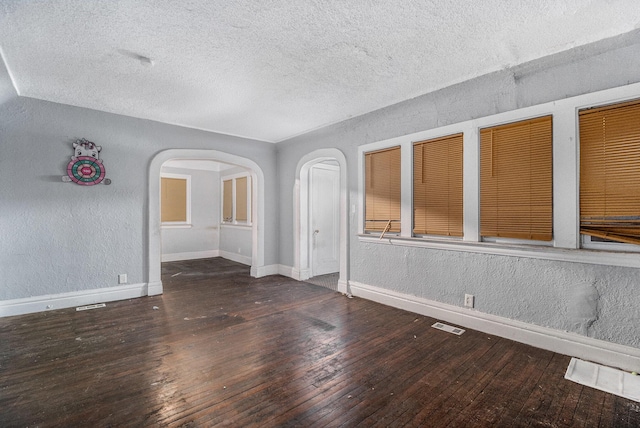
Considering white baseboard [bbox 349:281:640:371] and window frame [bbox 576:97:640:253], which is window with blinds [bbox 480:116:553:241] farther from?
white baseboard [bbox 349:281:640:371]

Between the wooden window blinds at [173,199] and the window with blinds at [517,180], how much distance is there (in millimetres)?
7118

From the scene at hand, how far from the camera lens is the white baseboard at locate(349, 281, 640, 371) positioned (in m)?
2.39

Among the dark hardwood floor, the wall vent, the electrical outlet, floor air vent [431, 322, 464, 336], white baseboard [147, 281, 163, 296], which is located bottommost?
the dark hardwood floor

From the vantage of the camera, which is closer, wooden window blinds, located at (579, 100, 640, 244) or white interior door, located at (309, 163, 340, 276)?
wooden window blinds, located at (579, 100, 640, 244)

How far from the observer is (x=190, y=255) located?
312 inches

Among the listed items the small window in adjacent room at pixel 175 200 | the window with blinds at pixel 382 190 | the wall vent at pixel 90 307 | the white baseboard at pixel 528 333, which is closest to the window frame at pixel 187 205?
the small window in adjacent room at pixel 175 200

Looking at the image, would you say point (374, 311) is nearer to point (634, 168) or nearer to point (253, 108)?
point (634, 168)

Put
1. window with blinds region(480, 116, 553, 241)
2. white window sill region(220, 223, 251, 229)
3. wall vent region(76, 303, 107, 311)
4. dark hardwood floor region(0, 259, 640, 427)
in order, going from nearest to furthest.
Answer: dark hardwood floor region(0, 259, 640, 427) → window with blinds region(480, 116, 553, 241) → wall vent region(76, 303, 107, 311) → white window sill region(220, 223, 251, 229)

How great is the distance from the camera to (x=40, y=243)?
380 centimetres

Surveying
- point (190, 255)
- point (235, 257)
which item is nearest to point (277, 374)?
point (235, 257)

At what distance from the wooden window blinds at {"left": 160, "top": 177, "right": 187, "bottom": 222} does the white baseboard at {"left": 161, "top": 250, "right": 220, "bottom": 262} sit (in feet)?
2.92

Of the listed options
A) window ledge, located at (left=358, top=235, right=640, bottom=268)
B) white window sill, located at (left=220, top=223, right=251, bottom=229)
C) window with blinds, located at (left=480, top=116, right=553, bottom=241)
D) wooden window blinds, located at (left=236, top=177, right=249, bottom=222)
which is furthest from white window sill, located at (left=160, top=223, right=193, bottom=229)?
window with blinds, located at (left=480, top=116, right=553, bottom=241)

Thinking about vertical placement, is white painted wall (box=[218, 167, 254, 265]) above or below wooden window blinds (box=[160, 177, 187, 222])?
below

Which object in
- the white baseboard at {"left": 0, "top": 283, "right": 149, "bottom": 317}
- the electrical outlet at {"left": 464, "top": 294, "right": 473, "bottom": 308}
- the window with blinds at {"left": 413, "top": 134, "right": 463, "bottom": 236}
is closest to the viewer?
the electrical outlet at {"left": 464, "top": 294, "right": 473, "bottom": 308}
